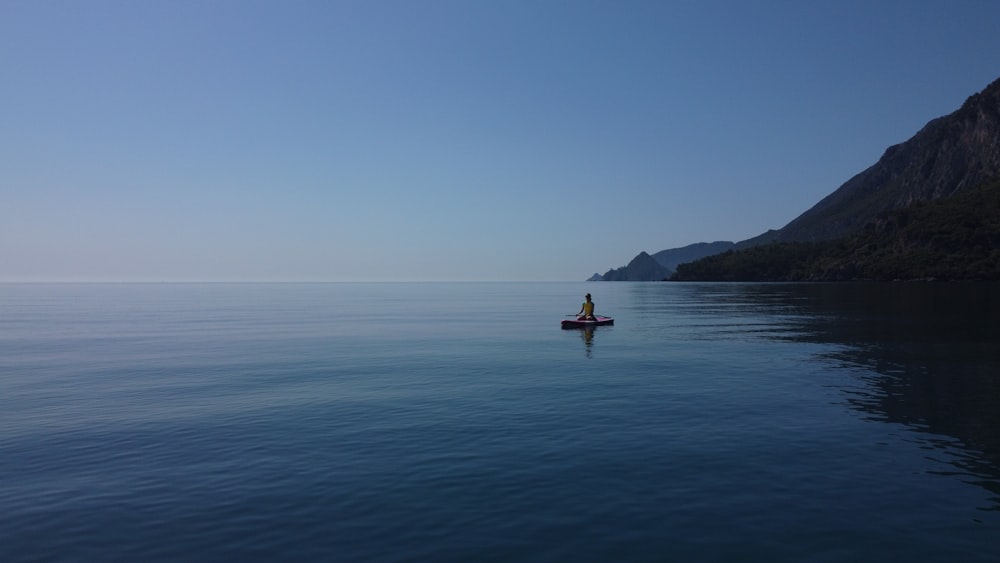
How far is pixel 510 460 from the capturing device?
18.9 meters

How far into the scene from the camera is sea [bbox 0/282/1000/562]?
13172 millimetres

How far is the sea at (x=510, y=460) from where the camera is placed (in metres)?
13.2

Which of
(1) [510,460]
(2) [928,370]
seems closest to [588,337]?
(2) [928,370]

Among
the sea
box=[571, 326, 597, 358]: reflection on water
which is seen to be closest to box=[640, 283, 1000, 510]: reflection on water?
the sea

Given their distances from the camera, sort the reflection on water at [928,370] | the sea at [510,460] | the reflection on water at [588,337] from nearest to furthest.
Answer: the sea at [510,460] < the reflection on water at [928,370] < the reflection on water at [588,337]

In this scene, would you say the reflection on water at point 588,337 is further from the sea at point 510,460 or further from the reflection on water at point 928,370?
the reflection on water at point 928,370

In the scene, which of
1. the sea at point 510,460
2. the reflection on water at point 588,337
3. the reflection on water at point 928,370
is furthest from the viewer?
the reflection on water at point 588,337

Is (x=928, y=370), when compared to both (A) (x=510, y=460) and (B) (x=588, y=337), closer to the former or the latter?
(B) (x=588, y=337)

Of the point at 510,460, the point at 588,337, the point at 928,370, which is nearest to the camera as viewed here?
Answer: the point at 510,460

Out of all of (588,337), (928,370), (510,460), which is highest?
(588,337)

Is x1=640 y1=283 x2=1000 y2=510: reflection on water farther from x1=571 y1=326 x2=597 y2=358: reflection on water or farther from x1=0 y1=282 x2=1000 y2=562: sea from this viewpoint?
x1=571 y1=326 x2=597 y2=358: reflection on water

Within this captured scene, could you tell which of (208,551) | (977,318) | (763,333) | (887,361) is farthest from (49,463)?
(977,318)

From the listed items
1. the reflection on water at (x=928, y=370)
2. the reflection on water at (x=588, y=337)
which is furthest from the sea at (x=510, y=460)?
the reflection on water at (x=588, y=337)

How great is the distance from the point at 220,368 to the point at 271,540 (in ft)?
107
